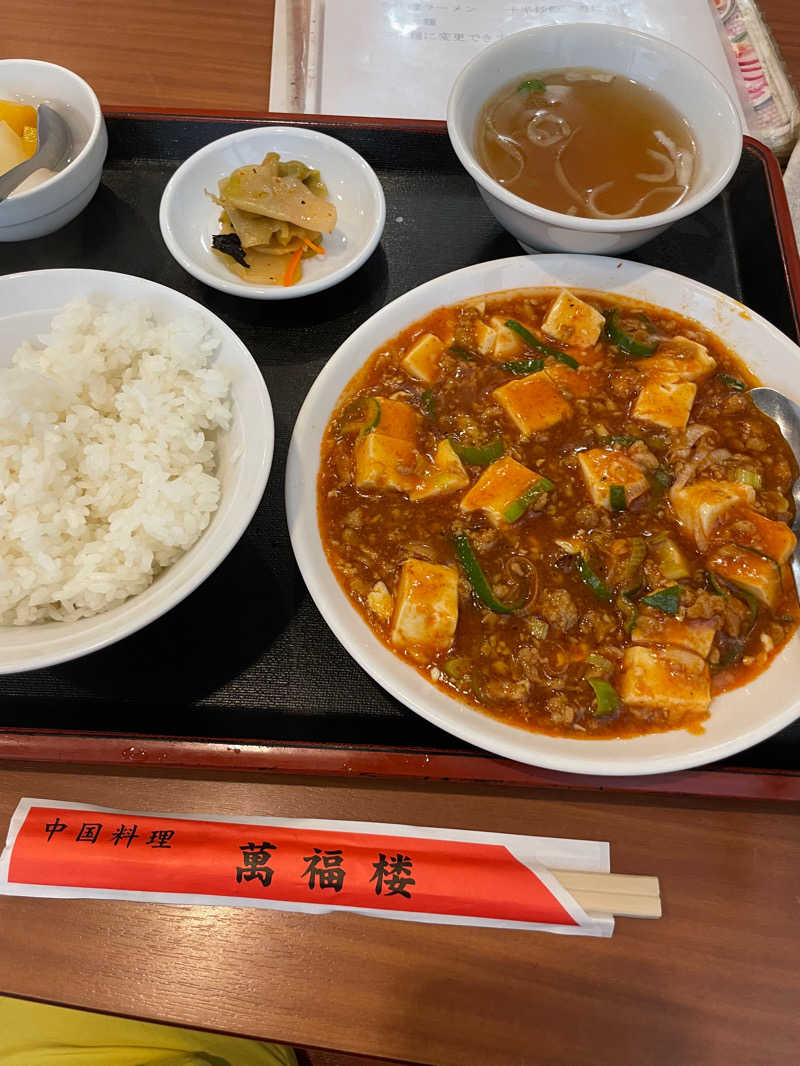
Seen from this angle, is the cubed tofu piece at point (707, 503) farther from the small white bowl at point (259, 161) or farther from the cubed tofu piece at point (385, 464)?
the small white bowl at point (259, 161)

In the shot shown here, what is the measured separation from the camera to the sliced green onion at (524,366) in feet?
7.89

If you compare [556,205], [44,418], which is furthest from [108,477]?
[556,205]

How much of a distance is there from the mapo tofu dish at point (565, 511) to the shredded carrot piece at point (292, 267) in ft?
1.85

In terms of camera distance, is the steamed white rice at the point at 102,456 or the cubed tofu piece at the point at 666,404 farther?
the cubed tofu piece at the point at 666,404

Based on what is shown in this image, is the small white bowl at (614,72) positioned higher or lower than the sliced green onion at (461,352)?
higher

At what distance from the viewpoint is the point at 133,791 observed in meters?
1.95

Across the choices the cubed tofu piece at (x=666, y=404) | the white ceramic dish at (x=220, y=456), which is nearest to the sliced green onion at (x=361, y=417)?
the white ceramic dish at (x=220, y=456)

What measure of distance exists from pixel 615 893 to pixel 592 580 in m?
0.86

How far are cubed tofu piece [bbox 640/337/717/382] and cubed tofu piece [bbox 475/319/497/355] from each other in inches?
21.8

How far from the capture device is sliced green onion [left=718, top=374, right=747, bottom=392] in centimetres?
240

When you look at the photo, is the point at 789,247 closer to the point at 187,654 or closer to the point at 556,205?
the point at 556,205

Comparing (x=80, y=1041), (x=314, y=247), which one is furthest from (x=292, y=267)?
(x=80, y=1041)

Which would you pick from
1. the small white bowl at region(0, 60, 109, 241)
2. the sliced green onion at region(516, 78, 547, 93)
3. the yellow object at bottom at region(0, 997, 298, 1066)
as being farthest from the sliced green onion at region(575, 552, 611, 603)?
the small white bowl at region(0, 60, 109, 241)

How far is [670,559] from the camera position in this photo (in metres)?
2.05
